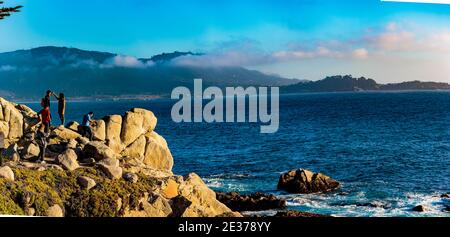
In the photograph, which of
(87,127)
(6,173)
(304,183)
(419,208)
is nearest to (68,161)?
(6,173)

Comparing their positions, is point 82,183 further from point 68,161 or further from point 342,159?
point 342,159

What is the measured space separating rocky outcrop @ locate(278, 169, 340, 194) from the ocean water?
1.25 metres

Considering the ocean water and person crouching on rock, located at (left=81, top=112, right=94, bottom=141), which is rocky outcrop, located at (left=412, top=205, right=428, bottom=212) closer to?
the ocean water

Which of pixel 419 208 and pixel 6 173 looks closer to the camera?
pixel 6 173

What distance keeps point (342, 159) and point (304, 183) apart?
23.0 meters

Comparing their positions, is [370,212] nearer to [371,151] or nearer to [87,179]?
[87,179]

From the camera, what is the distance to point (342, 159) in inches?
2763

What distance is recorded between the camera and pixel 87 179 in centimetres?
2012

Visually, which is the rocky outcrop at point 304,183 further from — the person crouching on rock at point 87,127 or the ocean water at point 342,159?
the person crouching on rock at point 87,127

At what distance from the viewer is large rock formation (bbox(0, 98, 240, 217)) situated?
1800 cm

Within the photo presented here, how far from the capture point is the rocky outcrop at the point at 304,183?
48531 millimetres
